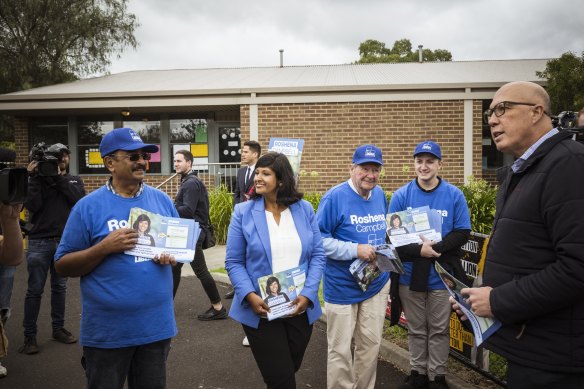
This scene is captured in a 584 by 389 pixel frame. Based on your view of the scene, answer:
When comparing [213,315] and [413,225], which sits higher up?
[413,225]

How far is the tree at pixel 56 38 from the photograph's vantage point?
85.9ft

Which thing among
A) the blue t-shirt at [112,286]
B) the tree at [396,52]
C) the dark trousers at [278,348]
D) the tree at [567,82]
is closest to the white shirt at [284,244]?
the dark trousers at [278,348]

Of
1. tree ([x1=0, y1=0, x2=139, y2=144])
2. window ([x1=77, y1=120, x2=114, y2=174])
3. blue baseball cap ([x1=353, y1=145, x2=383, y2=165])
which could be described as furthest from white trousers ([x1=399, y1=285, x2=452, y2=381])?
tree ([x1=0, y1=0, x2=139, y2=144])

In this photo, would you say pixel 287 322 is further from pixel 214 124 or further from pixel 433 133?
pixel 214 124

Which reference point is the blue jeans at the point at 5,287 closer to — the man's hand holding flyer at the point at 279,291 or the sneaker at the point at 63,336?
the sneaker at the point at 63,336

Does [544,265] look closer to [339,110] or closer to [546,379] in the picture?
[546,379]

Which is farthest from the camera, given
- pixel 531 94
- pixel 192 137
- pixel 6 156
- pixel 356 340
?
pixel 192 137

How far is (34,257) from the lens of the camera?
5145 mm

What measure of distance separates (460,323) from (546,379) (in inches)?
104

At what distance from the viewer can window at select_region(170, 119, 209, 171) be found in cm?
1488

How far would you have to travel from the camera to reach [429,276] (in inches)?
158

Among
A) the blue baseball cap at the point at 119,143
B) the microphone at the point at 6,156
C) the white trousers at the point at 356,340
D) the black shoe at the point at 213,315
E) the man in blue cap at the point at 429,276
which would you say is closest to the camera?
the blue baseball cap at the point at 119,143

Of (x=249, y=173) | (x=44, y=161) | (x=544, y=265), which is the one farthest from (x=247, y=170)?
(x=544, y=265)

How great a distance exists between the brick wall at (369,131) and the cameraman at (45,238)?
23.1ft
